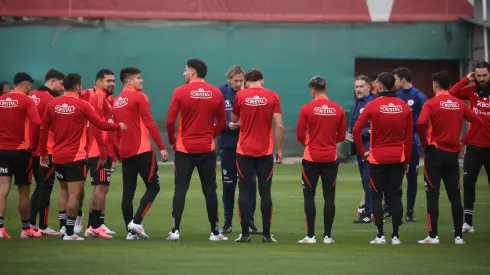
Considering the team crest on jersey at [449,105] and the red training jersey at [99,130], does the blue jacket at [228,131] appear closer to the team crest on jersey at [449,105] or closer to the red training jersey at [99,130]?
the red training jersey at [99,130]

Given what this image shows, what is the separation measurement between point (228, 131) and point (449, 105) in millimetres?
3089

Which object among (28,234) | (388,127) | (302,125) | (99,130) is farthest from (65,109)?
(388,127)

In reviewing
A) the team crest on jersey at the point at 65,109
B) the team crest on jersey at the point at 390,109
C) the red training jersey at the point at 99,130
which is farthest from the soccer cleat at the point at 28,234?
the team crest on jersey at the point at 390,109

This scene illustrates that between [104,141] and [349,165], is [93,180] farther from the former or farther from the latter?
[349,165]

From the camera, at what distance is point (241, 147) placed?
13.4 metres

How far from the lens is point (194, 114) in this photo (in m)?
13.2

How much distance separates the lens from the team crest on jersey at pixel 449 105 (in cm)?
1318

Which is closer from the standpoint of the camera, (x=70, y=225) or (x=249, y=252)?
(x=249, y=252)

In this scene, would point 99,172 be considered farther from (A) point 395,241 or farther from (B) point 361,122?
(A) point 395,241

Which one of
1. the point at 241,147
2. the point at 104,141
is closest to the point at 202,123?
the point at 241,147

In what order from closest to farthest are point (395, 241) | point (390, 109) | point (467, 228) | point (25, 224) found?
point (390, 109)
point (395, 241)
point (25, 224)
point (467, 228)

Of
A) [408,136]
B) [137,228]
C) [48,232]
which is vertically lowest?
[48,232]

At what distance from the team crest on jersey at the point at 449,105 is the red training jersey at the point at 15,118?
203 inches

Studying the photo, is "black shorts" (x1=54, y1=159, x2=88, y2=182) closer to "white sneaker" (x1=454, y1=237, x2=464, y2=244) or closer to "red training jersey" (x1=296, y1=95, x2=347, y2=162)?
"red training jersey" (x1=296, y1=95, x2=347, y2=162)
